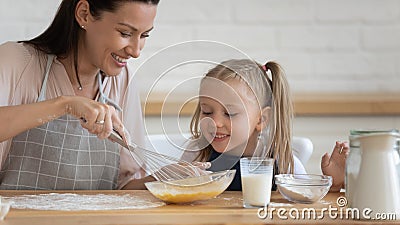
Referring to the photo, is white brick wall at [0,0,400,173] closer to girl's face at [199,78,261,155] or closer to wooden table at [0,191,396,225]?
girl's face at [199,78,261,155]

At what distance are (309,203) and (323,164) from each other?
0.84ft

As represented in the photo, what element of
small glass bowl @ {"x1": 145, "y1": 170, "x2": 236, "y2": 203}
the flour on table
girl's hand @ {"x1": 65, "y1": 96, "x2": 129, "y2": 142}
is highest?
girl's hand @ {"x1": 65, "y1": 96, "x2": 129, "y2": 142}

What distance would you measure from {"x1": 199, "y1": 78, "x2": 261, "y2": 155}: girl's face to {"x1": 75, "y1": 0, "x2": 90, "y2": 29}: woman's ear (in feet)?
1.42

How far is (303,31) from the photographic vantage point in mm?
2131

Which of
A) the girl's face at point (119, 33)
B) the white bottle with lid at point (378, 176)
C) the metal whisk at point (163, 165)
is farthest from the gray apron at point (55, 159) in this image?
the white bottle with lid at point (378, 176)

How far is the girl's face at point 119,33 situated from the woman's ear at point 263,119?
1.07 ft

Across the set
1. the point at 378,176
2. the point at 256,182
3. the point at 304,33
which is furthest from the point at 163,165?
the point at 304,33

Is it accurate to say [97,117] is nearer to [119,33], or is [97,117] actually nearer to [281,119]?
[119,33]

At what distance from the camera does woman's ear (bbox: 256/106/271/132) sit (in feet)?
4.43

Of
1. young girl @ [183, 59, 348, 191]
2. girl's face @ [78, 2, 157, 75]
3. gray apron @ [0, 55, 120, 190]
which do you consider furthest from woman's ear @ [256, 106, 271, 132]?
gray apron @ [0, 55, 120, 190]

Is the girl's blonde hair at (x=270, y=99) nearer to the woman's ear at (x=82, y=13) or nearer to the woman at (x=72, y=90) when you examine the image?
the woman at (x=72, y=90)

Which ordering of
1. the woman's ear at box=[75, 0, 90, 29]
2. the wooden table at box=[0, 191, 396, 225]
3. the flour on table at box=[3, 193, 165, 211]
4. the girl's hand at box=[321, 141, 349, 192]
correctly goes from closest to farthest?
the wooden table at box=[0, 191, 396, 225] → the flour on table at box=[3, 193, 165, 211] → the girl's hand at box=[321, 141, 349, 192] → the woman's ear at box=[75, 0, 90, 29]

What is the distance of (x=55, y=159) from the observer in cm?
161

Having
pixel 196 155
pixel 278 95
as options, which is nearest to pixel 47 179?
pixel 196 155
